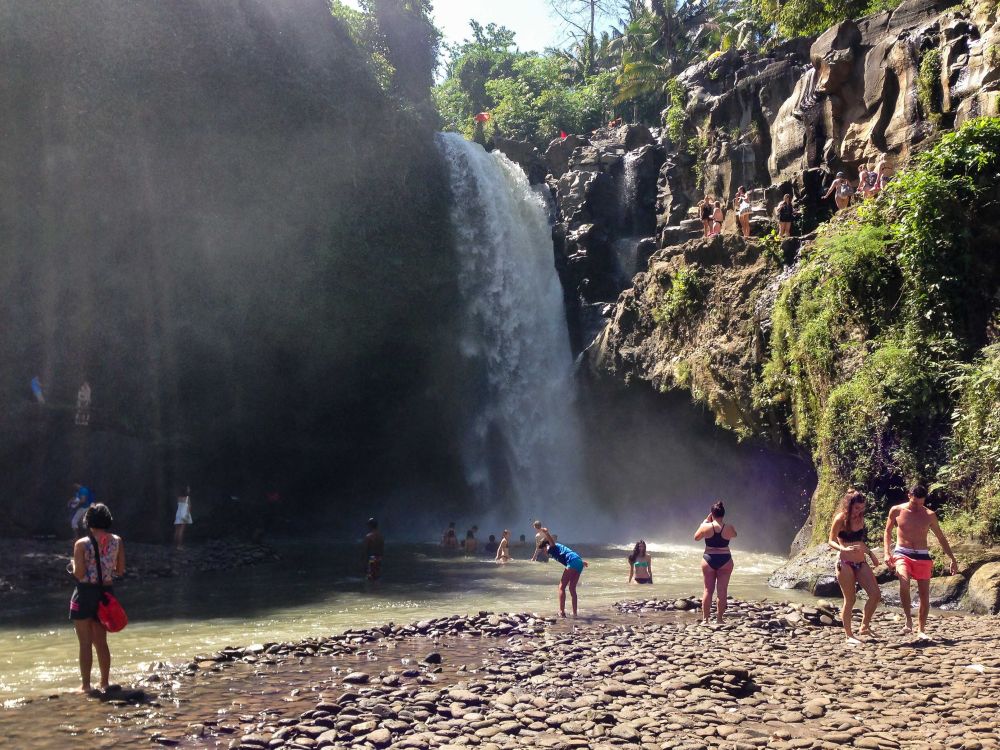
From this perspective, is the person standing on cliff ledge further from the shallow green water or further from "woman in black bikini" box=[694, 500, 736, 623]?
"woman in black bikini" box=[694, 500, 736, 623]

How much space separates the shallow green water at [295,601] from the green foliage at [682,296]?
22.0ft

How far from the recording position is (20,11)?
24.3 m

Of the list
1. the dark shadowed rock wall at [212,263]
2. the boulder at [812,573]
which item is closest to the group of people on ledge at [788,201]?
the boulder at [812,573]

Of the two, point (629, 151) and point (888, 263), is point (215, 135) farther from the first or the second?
point (888, 263)

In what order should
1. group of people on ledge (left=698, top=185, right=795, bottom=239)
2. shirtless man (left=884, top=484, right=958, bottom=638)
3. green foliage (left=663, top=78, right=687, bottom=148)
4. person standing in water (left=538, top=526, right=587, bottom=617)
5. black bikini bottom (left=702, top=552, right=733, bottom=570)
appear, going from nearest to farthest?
1. shirtless man (left=884, top=484, right=958, bottom=638)
2. black bikini bottom (left=702, top=552, right=733, bottom=570)
3. person standing in water (left=538, top=526, right=587, bottom=617)
4. group of people on ledge (left=698, top=185, right=795, bottom=239)
5. green foliage (left=663, top=78, right=687, bottom=148)

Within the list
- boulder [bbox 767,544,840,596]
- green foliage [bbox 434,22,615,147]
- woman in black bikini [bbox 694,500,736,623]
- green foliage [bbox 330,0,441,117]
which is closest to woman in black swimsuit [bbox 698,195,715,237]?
boulder [bbox 767,544,840,596]

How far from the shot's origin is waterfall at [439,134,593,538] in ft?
98.5

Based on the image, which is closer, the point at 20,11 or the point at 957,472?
the point at 957,472

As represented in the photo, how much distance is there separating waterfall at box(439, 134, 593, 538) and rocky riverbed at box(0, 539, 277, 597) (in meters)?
10.2

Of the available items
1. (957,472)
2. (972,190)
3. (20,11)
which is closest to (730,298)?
(972,190)

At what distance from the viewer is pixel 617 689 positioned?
7555 mm

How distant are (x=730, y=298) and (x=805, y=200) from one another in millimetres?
3013

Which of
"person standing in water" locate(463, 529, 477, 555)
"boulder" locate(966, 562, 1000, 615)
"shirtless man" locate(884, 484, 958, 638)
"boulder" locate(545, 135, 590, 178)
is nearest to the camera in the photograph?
"shirtless man" locate(884, 484, 958, 638)

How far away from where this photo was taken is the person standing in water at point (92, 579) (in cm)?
777
